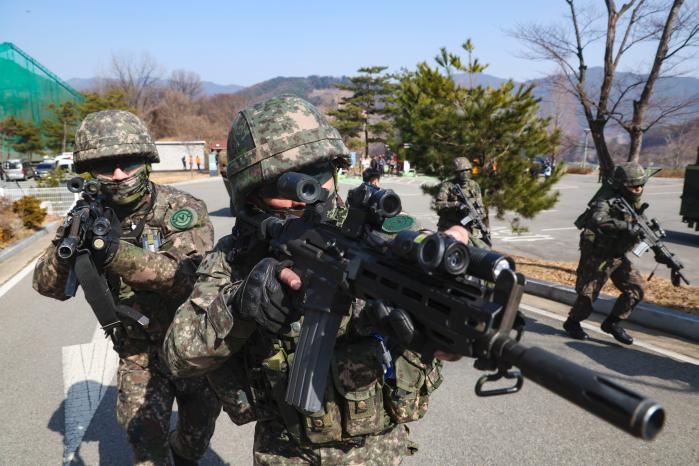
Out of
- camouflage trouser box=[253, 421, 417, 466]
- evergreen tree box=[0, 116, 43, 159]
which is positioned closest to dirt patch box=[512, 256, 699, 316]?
camouflage trouser box=[253, 421, 417, 466]

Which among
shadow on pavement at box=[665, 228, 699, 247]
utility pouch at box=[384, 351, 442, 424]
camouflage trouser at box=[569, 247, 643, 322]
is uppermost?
utility pouch at box=[384, 351, 442, 424]

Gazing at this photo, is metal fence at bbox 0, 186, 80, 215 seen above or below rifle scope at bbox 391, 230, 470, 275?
below

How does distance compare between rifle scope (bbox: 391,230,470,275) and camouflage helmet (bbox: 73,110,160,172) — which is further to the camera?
camouflage helmet (bbox: 73,110,160,172)

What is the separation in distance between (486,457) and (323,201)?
7.85 ft

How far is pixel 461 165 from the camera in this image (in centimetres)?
818

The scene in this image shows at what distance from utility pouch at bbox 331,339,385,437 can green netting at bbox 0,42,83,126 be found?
123ft

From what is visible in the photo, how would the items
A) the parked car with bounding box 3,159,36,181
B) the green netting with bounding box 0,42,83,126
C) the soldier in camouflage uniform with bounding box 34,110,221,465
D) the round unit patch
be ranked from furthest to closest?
1. the green netting with bounding box 0,42,83,126
2. the parked car with bounding box 3,159,36,181
3. the round unit patch
4. the soldier in camouflage uniform with bounding box 34,110,221,465

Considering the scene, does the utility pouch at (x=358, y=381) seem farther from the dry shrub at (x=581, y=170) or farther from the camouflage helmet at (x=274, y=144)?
the dry shrub at (x=581, y=170)

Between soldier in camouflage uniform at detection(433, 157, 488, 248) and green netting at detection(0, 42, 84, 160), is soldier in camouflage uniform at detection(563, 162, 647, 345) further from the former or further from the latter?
green netting at detection(0, 42, 84, 160)

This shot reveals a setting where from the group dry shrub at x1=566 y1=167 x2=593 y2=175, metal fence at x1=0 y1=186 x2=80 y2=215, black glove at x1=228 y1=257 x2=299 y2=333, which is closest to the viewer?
black glove at x1=228 y1=257 x2=299 y2=333

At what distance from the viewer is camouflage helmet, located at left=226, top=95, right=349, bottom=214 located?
2.07 m

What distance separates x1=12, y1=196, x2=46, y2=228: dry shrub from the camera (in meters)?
13.0

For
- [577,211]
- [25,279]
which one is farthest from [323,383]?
[577,211]

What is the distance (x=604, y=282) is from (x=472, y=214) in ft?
8.60
